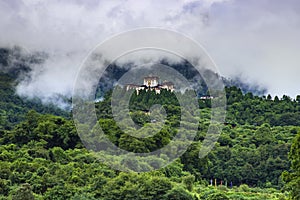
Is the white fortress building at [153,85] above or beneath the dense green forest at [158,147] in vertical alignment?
above

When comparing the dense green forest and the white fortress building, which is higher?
the white fortress building

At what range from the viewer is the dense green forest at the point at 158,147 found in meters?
15.7

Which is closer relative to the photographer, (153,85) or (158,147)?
(158,147)

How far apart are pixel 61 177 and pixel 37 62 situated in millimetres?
26131

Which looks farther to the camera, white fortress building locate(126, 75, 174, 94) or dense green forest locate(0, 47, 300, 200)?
white fortress building locate(126, 75, 174, 94)

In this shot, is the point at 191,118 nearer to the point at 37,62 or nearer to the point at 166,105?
the point at 166,105

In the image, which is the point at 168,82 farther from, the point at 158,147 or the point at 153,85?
the point at 158,147

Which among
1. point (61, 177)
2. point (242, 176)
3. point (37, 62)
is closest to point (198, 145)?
point (242, 176)

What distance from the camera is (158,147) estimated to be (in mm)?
20469

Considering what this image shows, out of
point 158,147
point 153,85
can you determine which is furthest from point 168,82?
point 158,147

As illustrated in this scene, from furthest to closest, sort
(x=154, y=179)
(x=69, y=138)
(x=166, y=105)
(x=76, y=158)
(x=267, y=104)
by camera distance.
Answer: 1. (x=267, y=104)
2. (x=166, y=105)
3. (x=69, y=138)
4. (x=76, y=158)
5. (x=154, y=179)

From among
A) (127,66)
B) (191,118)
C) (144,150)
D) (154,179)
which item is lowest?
(154,179)

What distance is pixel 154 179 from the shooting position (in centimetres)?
1588

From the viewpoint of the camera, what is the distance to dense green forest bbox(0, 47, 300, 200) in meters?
15.7
